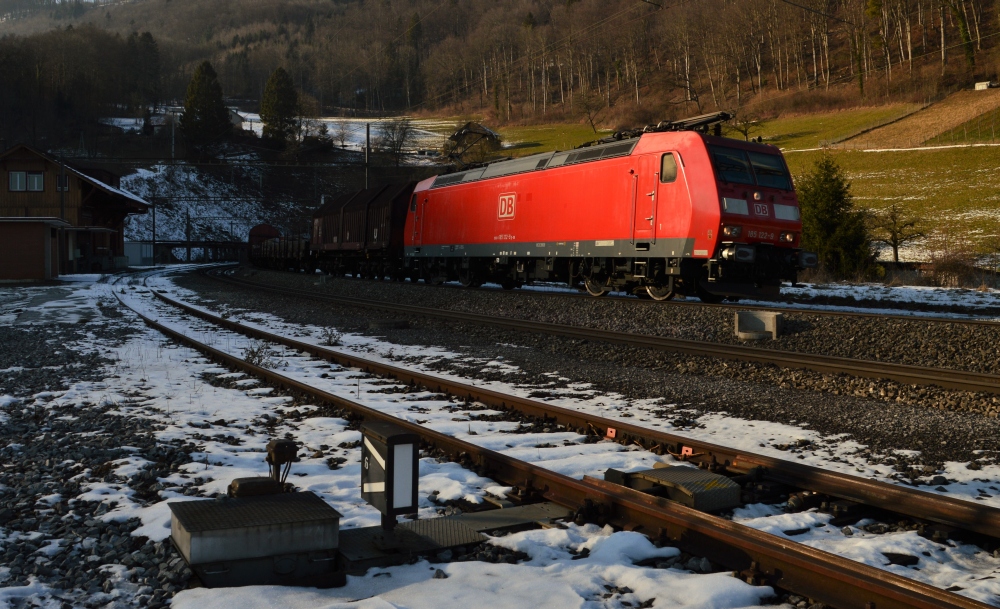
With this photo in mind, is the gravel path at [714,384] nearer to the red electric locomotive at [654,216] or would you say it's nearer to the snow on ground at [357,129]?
the red electric locomotive at [654,216]

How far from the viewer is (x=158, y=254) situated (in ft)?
255

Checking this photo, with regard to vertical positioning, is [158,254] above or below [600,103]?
below

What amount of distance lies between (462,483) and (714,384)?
4846 millimetres

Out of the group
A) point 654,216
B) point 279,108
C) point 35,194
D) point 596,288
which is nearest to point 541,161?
point 596,288

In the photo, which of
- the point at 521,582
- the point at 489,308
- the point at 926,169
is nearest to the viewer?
the point at 521,582

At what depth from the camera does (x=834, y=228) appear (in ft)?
87.7

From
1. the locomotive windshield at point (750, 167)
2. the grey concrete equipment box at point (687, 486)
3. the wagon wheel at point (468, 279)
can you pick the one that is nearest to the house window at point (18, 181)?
the wagon wheel at point (468, 279)

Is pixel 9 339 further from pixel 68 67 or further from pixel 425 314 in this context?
pixel 68 67

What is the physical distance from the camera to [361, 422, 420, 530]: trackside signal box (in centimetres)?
390

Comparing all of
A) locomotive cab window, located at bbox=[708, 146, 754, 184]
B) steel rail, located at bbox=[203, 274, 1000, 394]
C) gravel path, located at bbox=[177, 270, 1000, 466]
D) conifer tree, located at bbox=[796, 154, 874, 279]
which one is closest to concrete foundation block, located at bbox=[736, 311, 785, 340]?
gravel path, located at bbox=[177, 270, 1000, 466]

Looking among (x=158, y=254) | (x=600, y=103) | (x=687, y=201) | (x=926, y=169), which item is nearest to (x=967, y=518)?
(x=687, y=201)

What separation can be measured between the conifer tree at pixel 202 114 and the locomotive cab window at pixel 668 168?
102028 mm

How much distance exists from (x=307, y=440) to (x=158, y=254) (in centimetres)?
7894

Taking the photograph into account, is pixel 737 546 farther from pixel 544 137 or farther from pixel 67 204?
pixel 544 137
